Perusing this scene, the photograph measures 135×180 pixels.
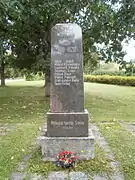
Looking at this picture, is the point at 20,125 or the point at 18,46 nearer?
the point at 20,125

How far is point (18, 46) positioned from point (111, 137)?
8.83 metres

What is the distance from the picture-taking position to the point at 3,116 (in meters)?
10.1

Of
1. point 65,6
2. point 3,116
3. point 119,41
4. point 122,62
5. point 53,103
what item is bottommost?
point 3,116

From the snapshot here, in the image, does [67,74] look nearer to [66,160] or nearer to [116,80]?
A: [66,160]

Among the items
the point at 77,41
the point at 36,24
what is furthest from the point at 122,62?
the point at 77,41

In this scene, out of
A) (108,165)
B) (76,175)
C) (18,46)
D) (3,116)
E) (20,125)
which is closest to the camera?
(76,175)

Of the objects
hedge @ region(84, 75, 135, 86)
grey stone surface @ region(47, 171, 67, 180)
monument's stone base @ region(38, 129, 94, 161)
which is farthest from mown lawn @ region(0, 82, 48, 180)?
hedge @ region(84, 75, 135, 86)

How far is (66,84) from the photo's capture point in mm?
5062

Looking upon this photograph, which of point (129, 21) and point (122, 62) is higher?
point (129, 21)

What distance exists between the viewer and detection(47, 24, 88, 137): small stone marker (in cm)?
500

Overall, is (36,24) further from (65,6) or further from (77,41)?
(77,41)

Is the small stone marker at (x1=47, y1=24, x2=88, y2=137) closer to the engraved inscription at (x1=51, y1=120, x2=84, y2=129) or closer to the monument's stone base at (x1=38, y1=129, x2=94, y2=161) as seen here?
the engraved inscription at (x1=51, y1=120, x2=84, y2=129)

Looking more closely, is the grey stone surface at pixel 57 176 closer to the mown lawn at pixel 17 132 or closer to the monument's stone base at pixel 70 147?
the monument's stone base at pixel 70 147

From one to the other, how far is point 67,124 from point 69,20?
731 cm
